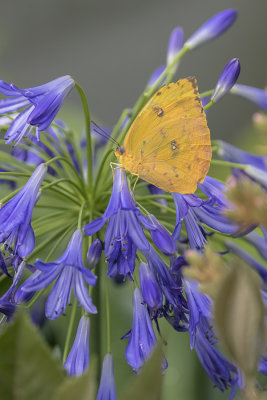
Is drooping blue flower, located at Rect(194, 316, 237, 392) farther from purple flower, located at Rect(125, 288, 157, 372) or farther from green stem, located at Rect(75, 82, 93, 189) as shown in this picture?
green stem, located at Rect(75, 82, 93, 189)

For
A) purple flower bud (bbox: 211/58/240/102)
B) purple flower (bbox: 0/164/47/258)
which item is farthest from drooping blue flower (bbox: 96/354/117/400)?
purple flower bud (bbox: 211/58/240/102)

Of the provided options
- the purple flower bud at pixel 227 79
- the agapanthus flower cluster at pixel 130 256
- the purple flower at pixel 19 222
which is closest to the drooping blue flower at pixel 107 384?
the agapanthus flower cluster at pixel 130 256

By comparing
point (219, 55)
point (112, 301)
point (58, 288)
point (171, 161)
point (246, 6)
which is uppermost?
point (246, 6)

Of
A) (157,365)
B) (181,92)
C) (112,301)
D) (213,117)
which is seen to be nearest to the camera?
(157,365)

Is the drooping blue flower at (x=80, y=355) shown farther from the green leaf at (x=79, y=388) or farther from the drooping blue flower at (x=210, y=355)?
the green leaf at (x=79, y=388)

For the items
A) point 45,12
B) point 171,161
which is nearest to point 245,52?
point 45,12

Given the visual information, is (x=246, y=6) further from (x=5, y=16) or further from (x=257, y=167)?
(x=257, y=167)

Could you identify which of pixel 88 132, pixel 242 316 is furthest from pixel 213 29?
pixel 242 316
